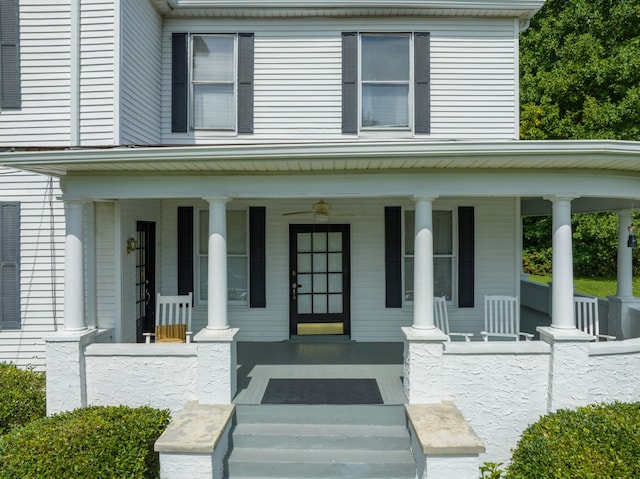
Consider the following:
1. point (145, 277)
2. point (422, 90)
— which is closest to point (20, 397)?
point (145, 277)

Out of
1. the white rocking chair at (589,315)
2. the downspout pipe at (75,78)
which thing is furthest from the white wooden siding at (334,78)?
the white rocking chair at (589,315)

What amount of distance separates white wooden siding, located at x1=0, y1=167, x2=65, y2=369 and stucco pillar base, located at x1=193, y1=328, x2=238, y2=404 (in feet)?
8.47

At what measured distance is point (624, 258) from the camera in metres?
8.34

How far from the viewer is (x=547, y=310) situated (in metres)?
10.2

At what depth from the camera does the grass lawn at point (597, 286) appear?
18062 millimetres

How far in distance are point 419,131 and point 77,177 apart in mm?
5214

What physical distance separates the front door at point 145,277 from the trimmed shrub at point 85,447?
245 cm

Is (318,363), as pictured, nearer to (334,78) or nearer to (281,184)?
(281,184)

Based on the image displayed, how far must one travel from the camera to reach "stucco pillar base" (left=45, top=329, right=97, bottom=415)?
5.57 m

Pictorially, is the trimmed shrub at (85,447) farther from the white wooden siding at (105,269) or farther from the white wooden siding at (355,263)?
the white wooden siding at (355,263)

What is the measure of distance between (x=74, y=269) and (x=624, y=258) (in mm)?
8729

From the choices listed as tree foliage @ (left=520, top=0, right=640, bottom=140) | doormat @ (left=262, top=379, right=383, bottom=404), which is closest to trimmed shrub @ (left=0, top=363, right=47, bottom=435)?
doormat @ (left=262, top=379, right=383, bottom=404)

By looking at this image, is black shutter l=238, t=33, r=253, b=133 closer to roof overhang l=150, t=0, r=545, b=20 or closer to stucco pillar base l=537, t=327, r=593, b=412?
roof overhang l=150, t=0, r=545, b=20

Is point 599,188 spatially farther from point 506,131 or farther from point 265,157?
point 265,157
